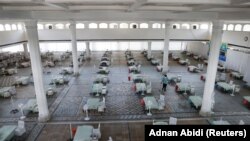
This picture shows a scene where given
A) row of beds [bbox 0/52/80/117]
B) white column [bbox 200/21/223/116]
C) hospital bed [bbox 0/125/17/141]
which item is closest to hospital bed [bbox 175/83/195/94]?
white column [bbox 200/21/223/116]

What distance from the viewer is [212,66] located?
11.3 m

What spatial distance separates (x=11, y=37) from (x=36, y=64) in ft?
54.3

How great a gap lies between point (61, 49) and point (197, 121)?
31660 mm

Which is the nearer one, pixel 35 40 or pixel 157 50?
pixel 35 40

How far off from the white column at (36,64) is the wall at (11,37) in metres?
14.7

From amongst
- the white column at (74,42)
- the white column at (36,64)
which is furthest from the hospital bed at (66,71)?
the white column at (36,64)

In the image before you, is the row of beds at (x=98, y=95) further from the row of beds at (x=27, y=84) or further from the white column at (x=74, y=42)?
the row of beds at (x=27, y=84)

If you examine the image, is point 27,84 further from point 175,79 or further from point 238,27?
point 238,27

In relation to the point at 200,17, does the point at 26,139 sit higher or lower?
lower

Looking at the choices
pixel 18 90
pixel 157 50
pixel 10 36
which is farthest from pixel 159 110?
pixel 157 50

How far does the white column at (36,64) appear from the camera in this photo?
10.2 metres

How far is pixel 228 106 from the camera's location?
1373cm

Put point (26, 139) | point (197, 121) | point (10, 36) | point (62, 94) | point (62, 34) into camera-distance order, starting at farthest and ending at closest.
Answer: point (62, 34)
point (10, 36)
point (62, 94)
point (197, 121)
point (26, 139)

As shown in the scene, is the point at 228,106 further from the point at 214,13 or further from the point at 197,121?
Answer: the point at 214,13
